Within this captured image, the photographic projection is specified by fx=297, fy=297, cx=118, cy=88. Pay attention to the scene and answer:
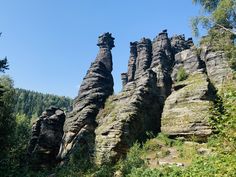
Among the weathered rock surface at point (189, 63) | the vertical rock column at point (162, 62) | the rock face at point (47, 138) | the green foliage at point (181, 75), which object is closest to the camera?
the rock face at point (47, 138)

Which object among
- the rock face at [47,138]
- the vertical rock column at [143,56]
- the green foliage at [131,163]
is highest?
the vertical rock column at [143,56]

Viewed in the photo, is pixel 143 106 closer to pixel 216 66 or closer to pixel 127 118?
pixel 127 118

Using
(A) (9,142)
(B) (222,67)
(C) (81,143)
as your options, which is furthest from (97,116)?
(B) (222,67)

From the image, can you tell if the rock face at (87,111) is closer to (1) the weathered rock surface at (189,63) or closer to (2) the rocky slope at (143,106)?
(2) the rocky slope at (143,106)

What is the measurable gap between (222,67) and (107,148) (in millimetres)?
23147

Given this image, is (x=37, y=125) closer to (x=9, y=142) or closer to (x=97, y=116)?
(x=97, y=116)

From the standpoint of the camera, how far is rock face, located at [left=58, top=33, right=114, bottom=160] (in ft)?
123

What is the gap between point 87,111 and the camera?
4181cm

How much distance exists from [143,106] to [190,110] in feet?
19.5

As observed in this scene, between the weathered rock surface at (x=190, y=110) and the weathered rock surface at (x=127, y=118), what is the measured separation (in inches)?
78.2

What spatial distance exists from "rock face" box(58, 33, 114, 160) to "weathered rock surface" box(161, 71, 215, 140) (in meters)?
9.81

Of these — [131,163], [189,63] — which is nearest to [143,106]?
[131,163]

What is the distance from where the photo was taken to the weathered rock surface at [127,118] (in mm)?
31562

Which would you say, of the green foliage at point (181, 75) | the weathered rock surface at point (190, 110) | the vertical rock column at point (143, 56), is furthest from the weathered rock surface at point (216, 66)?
the vertical rock column at point (143, 56)
